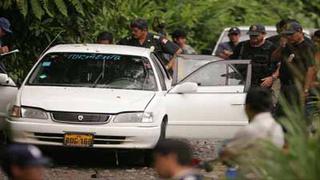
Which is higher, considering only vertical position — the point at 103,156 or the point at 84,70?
the point at 84,70

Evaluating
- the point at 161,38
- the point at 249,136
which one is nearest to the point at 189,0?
the point at 161,38

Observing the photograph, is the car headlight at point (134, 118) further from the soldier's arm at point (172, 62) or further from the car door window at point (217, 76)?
the soldier's arm at point (172, 62)

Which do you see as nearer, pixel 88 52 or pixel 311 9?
pixel 88 52

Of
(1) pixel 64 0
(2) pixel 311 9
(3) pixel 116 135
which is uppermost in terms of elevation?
(1) pixel 64 0

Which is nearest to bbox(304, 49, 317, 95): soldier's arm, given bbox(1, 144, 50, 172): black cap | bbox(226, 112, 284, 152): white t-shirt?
bbox(226, 112, 284, 152): white t-shirt

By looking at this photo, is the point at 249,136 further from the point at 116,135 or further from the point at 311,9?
the point at 311,9

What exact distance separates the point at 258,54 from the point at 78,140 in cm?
373

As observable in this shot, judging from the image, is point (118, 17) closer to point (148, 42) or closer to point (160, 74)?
point (148, 42)

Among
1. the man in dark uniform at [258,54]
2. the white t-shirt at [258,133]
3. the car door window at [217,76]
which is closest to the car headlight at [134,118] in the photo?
the car door window at [217,76]

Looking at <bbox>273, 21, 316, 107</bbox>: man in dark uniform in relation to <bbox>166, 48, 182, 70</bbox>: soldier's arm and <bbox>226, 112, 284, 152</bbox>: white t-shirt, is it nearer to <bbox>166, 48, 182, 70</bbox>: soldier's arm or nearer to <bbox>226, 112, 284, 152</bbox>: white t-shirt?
<bbox>166, 48, 182, 70</bbox>: soldier's arm

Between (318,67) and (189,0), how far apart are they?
16.4m

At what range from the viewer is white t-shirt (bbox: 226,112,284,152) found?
6348 millimetres

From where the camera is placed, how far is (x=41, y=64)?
1150 centimetres

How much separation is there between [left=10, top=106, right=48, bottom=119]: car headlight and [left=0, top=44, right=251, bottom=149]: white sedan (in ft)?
0.04
